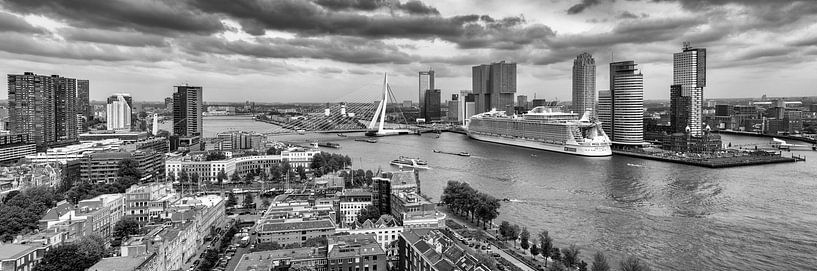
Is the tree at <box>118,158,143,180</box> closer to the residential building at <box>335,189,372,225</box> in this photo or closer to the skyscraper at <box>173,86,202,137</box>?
the residential building at <box>335,189,372,225</box>


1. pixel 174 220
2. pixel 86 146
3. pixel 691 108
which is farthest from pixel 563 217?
pixel 691 108

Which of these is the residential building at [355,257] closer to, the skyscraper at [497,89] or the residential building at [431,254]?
the residential building at [431,254]

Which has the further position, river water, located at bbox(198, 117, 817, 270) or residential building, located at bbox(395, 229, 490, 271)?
river water, located at bbox(198, 117, 817, 270)

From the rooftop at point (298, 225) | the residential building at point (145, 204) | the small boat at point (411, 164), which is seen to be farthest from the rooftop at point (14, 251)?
the small boat at point (411, 164)

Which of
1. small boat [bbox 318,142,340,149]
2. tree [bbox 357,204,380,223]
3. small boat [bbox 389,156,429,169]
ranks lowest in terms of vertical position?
tree [bbox 357,204,380,223]

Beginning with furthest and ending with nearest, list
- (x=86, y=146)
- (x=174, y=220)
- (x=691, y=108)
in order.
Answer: (x=691, y=108)
(x=86, y=146)
(x=174, y=220)

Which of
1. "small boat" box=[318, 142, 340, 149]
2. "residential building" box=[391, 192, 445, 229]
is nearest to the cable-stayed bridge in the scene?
"small boat" box=[318, 142, 340, 149]

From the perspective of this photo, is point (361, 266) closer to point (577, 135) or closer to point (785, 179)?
point (785, 179)
